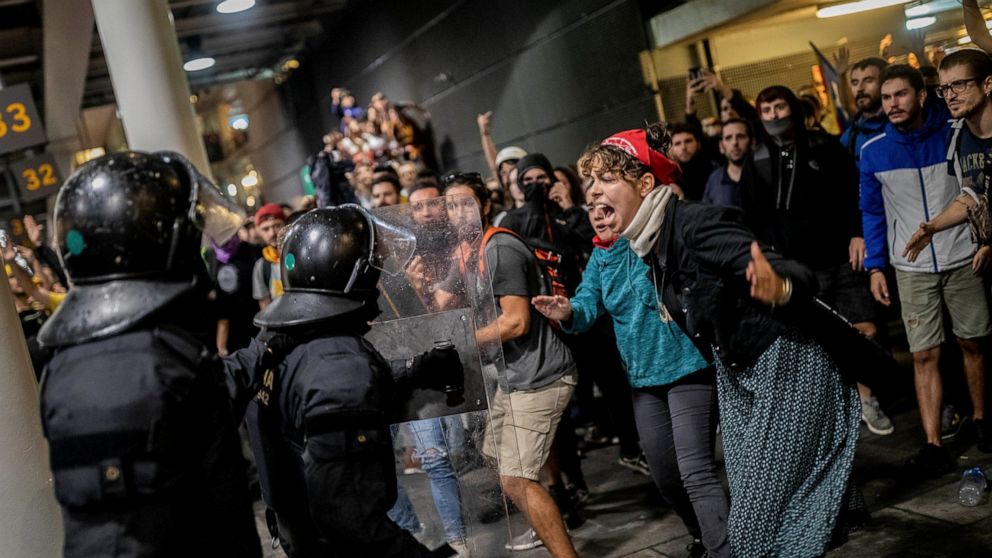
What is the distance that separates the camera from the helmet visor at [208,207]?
2.37 metres

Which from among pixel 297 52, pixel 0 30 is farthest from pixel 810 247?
pixel 297 52

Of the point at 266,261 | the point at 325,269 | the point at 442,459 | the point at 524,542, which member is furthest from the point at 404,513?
the point at 266,261

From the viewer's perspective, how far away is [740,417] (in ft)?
11.0

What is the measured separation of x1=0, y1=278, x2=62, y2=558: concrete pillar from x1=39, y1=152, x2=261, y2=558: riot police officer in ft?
5.18

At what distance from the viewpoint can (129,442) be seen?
2.06 metres

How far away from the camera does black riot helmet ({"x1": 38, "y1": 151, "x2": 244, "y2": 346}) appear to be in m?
2.16

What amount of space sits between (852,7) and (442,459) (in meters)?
6.16

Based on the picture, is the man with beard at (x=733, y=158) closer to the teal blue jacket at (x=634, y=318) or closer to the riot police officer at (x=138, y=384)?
the teal blue jacket at (x=634, y=318)

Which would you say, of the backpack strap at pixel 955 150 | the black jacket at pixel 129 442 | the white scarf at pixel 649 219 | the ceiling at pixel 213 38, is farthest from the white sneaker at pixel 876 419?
the ceiling at pixel 213 38

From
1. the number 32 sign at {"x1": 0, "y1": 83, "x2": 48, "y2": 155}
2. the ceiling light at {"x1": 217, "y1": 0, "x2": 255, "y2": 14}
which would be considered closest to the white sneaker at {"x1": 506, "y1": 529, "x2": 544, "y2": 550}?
the number 32 sign at {"x1": 0, "y1": 83, "x2": 48, "y2": 155}

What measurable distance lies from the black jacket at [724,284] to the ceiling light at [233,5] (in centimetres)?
1146

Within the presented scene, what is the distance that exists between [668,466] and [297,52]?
1570 centimetres

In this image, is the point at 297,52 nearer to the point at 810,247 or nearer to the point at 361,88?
the point at 361,88

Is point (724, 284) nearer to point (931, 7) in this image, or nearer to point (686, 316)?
point (686, 316)
